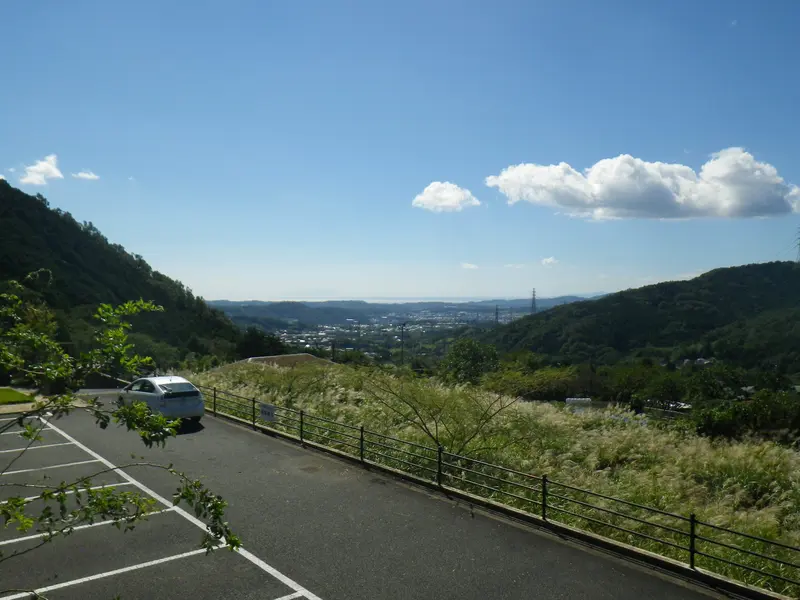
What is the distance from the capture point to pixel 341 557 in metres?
8.18

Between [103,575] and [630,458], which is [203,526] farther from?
[630,458]

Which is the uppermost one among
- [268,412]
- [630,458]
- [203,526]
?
[268,412]

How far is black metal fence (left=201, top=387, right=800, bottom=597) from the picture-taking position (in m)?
7.59

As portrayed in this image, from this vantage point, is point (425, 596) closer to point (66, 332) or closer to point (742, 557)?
point (742, 557)

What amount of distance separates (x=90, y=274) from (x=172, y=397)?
3935 inches

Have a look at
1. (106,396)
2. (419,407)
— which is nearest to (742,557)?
(419,407)

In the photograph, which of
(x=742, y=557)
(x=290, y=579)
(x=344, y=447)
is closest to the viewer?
(x=290, y=579)

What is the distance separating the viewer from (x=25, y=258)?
84.3 meters

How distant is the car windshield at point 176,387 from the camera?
1780cm

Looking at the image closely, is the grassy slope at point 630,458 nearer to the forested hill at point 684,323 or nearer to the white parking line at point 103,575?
the white parking line at point 103,575

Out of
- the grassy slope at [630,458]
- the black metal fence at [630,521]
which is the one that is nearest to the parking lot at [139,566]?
the black metal fence at [630,521]

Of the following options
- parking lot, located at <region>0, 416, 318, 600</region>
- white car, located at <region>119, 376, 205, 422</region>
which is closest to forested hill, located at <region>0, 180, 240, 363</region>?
white car, located at <region>119, 376, 205, 422</region>

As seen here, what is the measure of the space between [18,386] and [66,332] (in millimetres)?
14482

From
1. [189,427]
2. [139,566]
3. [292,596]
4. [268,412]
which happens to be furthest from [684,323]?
[139,566]
